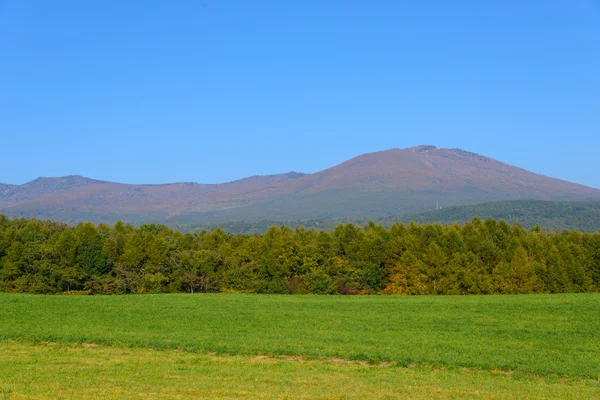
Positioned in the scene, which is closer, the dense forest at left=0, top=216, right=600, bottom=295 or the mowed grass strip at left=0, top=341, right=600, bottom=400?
the mowed grass strip at left=0, top=341, right=600, bottom=400

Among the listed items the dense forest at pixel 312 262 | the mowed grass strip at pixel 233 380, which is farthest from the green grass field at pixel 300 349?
the dense forest at pixel 312 262

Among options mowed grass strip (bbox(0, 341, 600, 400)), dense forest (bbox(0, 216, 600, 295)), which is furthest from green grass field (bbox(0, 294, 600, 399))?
dense forest (bbox(0, 216, 600, 295))

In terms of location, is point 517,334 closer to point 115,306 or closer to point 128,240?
point 115,306

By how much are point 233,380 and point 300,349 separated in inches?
225

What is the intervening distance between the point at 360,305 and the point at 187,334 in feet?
45.8

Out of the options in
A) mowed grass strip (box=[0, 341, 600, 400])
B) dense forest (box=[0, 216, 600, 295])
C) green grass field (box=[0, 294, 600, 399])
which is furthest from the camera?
dense forest (box=[0, 216, 600, 295])

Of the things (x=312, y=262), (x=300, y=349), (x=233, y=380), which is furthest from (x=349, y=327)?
(x=312, y=262)

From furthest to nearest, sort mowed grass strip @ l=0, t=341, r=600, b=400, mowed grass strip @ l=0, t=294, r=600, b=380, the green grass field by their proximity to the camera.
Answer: mowed grass strip @ l=0, t=294, r=600, b=380
the green grass field
mowed grass strip @ l=0, t=341, r=600, b=400

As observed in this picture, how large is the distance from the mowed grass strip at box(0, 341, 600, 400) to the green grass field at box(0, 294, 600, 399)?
33 mm

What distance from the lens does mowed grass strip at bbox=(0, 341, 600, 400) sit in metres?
15.4

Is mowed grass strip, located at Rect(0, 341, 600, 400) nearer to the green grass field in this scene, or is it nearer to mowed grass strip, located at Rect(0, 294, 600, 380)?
the green grass field

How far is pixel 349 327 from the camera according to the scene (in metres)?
28.5

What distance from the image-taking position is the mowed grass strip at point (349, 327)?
71.5 ft

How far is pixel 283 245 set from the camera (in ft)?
214
